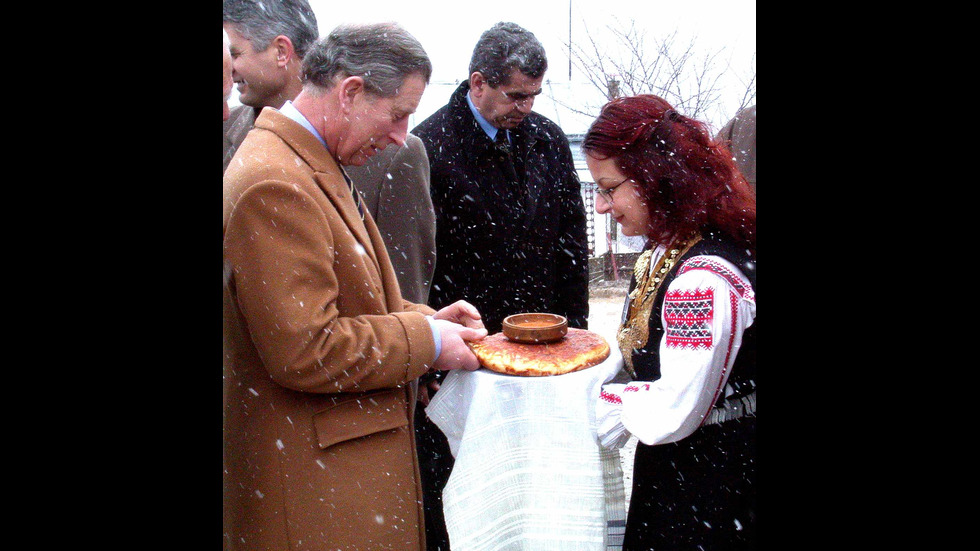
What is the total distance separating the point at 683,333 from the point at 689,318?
0.05 meters

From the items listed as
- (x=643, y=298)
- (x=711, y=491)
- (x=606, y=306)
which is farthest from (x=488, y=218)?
(x=606, y=306)

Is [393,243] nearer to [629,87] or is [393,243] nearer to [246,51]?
[246,51]

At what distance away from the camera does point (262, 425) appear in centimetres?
199

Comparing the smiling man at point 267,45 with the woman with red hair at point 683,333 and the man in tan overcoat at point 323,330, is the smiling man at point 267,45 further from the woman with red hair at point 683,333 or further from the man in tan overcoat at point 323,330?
the woman with red hair at point 683,333

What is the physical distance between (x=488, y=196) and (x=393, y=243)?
704 millimetres

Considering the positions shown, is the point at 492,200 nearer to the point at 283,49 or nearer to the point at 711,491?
the point at 283,49

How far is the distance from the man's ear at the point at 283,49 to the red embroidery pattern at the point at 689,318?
1834mm

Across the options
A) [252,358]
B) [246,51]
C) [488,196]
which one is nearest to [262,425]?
[252,358]

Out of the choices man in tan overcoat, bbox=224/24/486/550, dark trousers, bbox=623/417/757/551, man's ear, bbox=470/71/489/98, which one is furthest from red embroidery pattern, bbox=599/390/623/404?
man's ear, bbox=470/71/489/98

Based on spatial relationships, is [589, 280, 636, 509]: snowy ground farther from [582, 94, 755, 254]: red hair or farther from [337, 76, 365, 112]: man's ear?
[337, 76, 365, 112]: man's ear

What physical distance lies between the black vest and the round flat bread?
165 millimetres

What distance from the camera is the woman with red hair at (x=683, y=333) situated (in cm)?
211

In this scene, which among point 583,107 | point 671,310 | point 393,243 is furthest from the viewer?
point 583,107

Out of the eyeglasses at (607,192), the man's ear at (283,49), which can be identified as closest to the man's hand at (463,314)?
the eyeglasses at (607,192)
